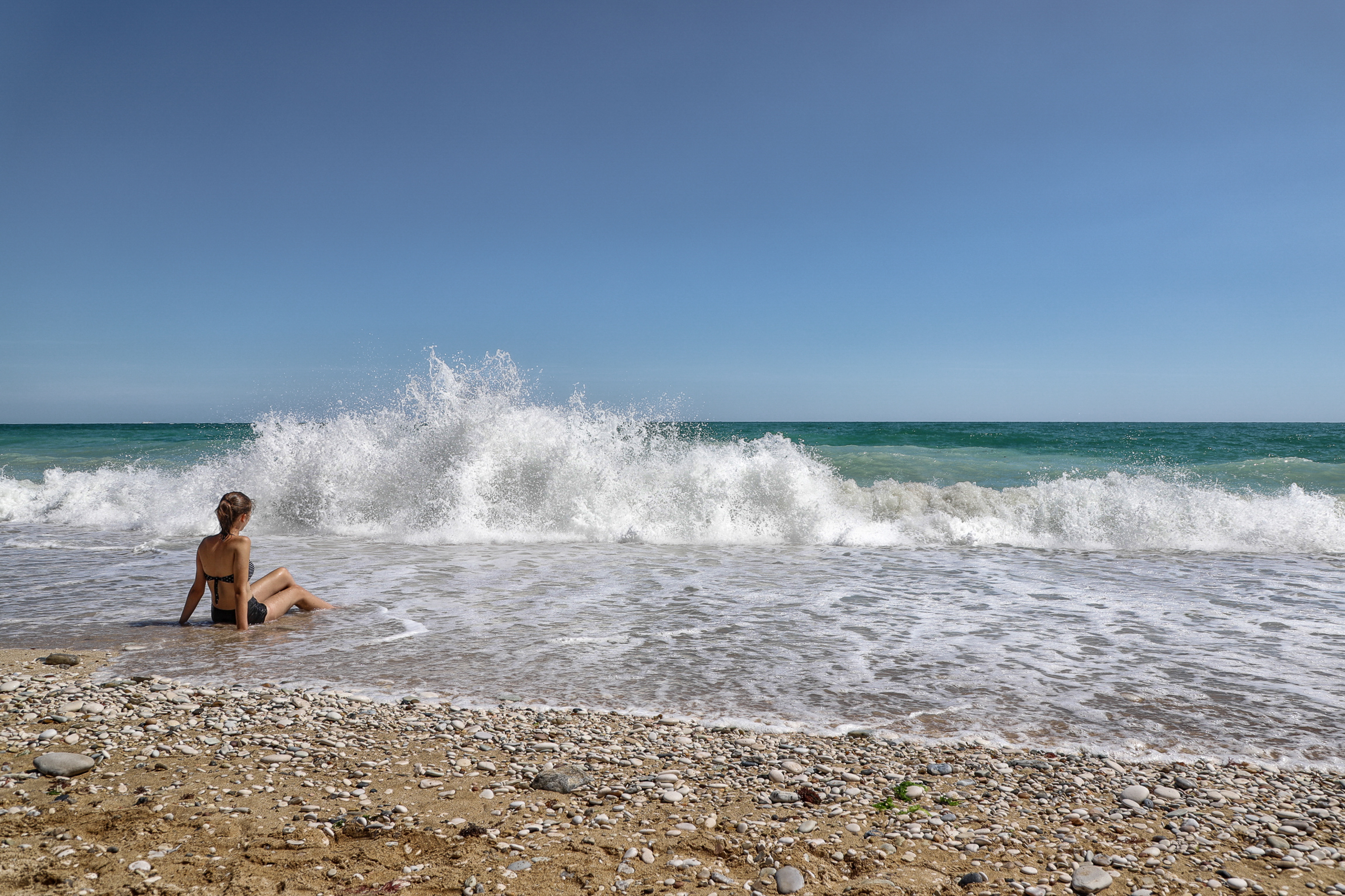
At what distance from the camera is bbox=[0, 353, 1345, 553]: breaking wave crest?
1052 centimetres

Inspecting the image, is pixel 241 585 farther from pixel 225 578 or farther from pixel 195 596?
pixel 195 596

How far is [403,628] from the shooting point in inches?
219

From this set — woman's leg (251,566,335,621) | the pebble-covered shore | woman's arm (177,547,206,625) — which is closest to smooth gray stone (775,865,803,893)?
the pebble-covered shore

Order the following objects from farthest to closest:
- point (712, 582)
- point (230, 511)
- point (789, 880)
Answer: point (712, 582), point (230, 511), point (789, 880)

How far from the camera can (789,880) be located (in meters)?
2.32

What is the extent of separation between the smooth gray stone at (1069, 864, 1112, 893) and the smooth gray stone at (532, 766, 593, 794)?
64.7 inches

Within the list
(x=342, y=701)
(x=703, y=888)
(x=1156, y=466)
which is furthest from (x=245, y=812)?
(x=1156, y=466)

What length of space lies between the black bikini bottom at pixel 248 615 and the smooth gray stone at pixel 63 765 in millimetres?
2523

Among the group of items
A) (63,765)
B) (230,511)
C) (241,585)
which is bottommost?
(63,765)

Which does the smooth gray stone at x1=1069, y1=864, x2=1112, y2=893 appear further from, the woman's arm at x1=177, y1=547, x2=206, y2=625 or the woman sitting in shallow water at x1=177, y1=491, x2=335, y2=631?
the woman's arm at x1=177, y1=547, x2=206, y2=625

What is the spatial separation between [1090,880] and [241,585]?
17.3 feet

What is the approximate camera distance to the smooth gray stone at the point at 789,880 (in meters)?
2.29

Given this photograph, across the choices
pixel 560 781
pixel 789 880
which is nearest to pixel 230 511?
pixel 560 781

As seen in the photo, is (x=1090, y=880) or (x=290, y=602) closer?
(x=1090, y=880)
